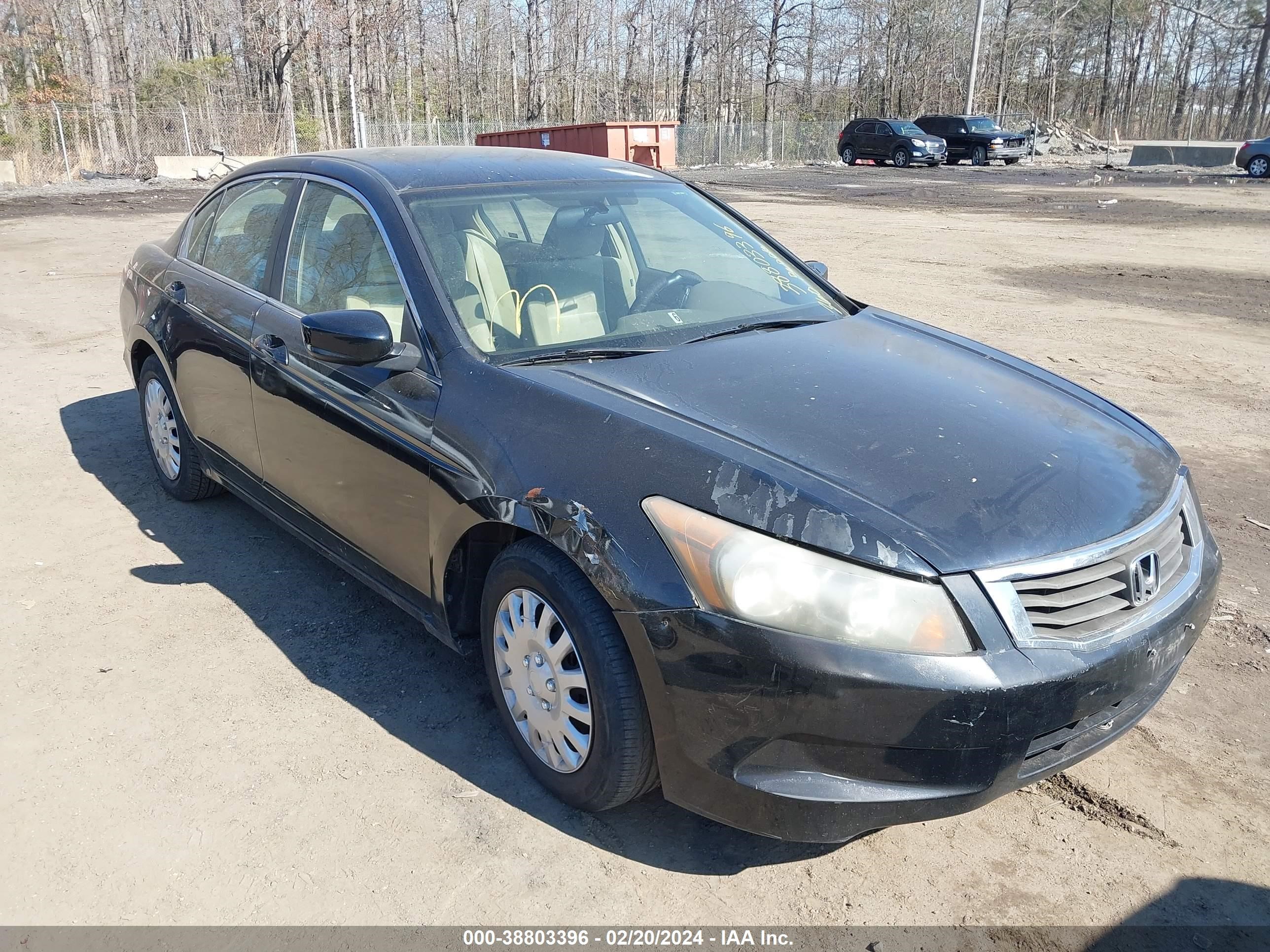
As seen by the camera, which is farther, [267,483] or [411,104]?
[411,104]

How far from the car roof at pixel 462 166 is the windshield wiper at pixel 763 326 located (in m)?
0.94

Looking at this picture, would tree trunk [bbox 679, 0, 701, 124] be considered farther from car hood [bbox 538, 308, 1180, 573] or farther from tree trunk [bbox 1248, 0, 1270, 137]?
car hood [bbox 538, 308, 1180, 573]

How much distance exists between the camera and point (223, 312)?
4.16 meters

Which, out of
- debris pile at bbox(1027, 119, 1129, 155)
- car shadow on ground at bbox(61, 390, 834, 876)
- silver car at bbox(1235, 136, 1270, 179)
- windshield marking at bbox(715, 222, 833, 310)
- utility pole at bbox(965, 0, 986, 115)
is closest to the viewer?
car shadow on ground at bbox(61, 390, 834, 876)

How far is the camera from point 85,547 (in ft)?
15.1

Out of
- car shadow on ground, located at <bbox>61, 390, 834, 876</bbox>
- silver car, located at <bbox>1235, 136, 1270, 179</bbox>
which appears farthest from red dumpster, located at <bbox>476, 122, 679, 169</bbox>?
car shadow on ground, located at <bbox>61, 390, 834, 876</bbox>

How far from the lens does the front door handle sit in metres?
3.70

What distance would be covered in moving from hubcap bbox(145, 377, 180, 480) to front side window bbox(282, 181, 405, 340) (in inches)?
57.1

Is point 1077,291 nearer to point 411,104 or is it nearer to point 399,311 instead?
point 399,311

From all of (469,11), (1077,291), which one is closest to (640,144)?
(1077,291)

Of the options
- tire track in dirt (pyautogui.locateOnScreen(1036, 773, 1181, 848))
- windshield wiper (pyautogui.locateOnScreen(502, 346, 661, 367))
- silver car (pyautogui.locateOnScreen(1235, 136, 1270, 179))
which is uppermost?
windshield wiper (pyautogui.locateOnScreen(502, 346, 661, 367))

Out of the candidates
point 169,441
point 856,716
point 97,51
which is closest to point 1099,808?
point 856,716

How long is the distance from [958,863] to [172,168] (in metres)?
35.0

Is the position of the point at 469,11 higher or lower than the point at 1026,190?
higher
